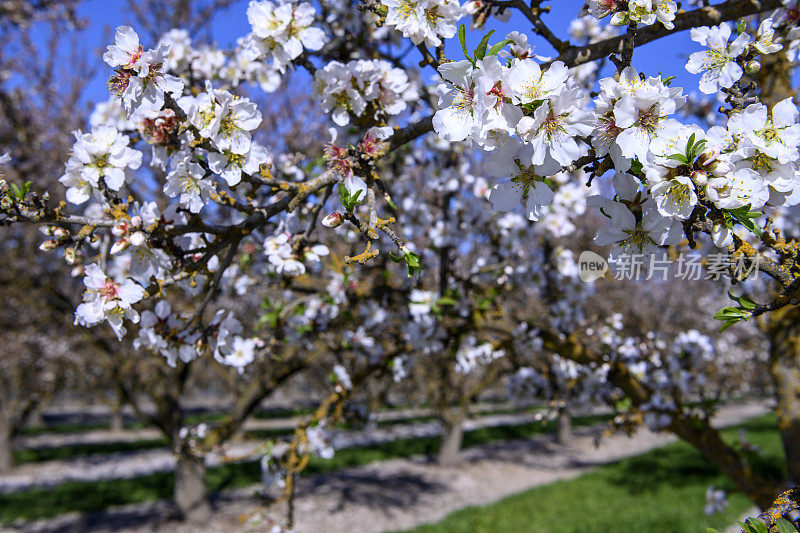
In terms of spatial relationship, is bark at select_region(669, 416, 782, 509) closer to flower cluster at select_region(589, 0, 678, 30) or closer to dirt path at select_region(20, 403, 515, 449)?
flower cluster at select_region(589, 0, 678, 30)

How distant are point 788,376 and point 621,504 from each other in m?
6.34

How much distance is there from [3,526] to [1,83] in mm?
7436

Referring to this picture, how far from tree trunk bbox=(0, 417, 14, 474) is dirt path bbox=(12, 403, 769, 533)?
5.49 metres

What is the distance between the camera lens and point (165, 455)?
15.1 m

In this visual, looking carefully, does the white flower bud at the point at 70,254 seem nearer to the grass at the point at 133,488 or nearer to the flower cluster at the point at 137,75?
the flower cluster at the point at 137,75

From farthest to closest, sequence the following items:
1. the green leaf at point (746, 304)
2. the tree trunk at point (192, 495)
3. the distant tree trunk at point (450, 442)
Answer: the distant tree trunk at point (450, 442) < the tree trunk at point (192, 495) < the green leaf at point (746, 304)

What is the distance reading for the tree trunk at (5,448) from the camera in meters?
12.3

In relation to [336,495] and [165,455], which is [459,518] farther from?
[165,455]

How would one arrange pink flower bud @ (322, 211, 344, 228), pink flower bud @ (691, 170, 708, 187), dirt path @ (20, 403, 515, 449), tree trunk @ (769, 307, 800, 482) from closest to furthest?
pink flower bud @ (691, 170, 708, 187) < pink flower bud @ (322, 211, 344, 228) < tree trunk @ (769, 307, 800, 482) < dirt path @ (20, 403, 515, 449)

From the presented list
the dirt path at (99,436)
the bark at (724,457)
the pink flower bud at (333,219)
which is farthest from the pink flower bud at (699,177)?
the dirt path at (99,436)

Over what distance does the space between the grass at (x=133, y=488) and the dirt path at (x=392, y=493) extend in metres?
0.59

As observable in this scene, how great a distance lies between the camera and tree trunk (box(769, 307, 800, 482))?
10.1 feet

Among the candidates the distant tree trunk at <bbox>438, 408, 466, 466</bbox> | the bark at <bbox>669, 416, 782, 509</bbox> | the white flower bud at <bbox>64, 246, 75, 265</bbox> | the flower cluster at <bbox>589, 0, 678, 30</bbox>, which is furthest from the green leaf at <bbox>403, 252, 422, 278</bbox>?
the distant tree trunk at <bbox>438, 408, 466, 466</bbox>

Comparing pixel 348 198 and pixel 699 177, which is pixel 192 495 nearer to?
pixel 348 198
